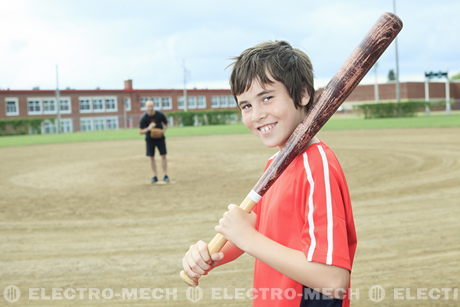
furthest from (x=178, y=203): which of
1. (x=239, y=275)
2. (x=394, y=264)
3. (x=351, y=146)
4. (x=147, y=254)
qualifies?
(x=351, y=146)

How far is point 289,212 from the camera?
1.86 metres

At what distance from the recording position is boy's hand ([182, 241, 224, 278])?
196cm

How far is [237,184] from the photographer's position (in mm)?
11234

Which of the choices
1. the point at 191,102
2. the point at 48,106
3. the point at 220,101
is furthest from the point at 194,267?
the point at 220,101

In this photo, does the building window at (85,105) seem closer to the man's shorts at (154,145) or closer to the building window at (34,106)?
the building window at (34,106)

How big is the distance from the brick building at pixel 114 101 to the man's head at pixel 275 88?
197ft

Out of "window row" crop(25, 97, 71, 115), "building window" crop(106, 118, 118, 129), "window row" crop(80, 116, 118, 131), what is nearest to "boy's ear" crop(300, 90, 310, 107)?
"window row" crop(25, 97, 71, 115)

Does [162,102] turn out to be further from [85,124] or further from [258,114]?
[258,114]

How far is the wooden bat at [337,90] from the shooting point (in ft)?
5.49

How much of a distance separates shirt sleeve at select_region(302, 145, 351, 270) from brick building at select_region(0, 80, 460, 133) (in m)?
60.4

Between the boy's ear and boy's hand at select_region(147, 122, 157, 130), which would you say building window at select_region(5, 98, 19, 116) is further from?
the boy's ear

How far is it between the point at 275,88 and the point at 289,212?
0.46 m

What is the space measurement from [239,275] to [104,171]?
9771mm

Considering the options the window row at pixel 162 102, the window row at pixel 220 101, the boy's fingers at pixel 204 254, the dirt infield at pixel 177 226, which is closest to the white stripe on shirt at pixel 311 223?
the boy's fingers at pixel 204 254
